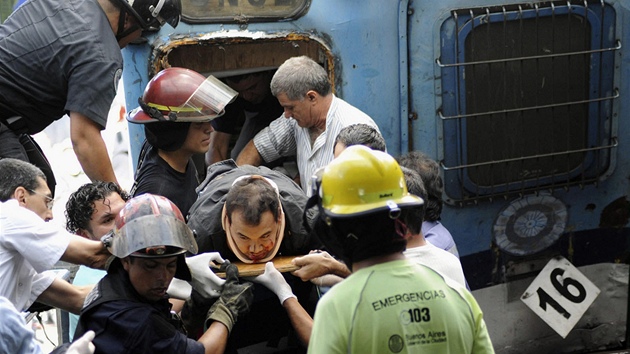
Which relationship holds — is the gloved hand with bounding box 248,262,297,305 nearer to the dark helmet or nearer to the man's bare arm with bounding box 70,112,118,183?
the man's bare arm with bounding box 70,112,118,183

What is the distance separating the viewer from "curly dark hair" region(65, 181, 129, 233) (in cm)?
386

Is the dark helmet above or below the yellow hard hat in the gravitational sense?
above

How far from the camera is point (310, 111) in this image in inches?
179

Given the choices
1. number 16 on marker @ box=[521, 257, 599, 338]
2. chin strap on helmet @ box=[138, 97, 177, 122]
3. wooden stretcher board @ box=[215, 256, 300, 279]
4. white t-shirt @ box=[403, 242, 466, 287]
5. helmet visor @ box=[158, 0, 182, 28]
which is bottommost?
number 16 on marker @ box=[521, 257, 599, 338]

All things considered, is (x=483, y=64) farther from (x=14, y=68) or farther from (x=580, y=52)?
(x=14, y=68)

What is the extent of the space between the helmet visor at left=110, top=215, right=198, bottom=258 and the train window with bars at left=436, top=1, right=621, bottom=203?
6.63 feet

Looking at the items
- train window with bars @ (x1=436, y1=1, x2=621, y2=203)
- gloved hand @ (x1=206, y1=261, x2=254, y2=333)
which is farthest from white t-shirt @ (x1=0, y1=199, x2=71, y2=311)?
train window with bars @ (x1=436, y1=1, x2=621, y2=203)

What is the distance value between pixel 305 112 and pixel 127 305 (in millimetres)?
1858

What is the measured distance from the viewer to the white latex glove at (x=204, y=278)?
3.30 m

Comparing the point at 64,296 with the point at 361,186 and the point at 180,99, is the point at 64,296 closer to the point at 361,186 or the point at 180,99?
the point at 180,99

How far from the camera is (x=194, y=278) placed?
332 centimetres

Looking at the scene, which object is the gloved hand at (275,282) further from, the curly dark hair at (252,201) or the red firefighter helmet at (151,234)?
the red firefighter helmet at (151,234)

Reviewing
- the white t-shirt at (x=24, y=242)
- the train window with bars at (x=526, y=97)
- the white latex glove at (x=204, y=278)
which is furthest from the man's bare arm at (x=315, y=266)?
the train window with bars at (x=526, y=97)

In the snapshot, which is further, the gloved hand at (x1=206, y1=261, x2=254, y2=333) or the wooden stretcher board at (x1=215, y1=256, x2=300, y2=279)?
the wooden stretcher board at (x1=215, y1=256, x2=300, y2=279)
